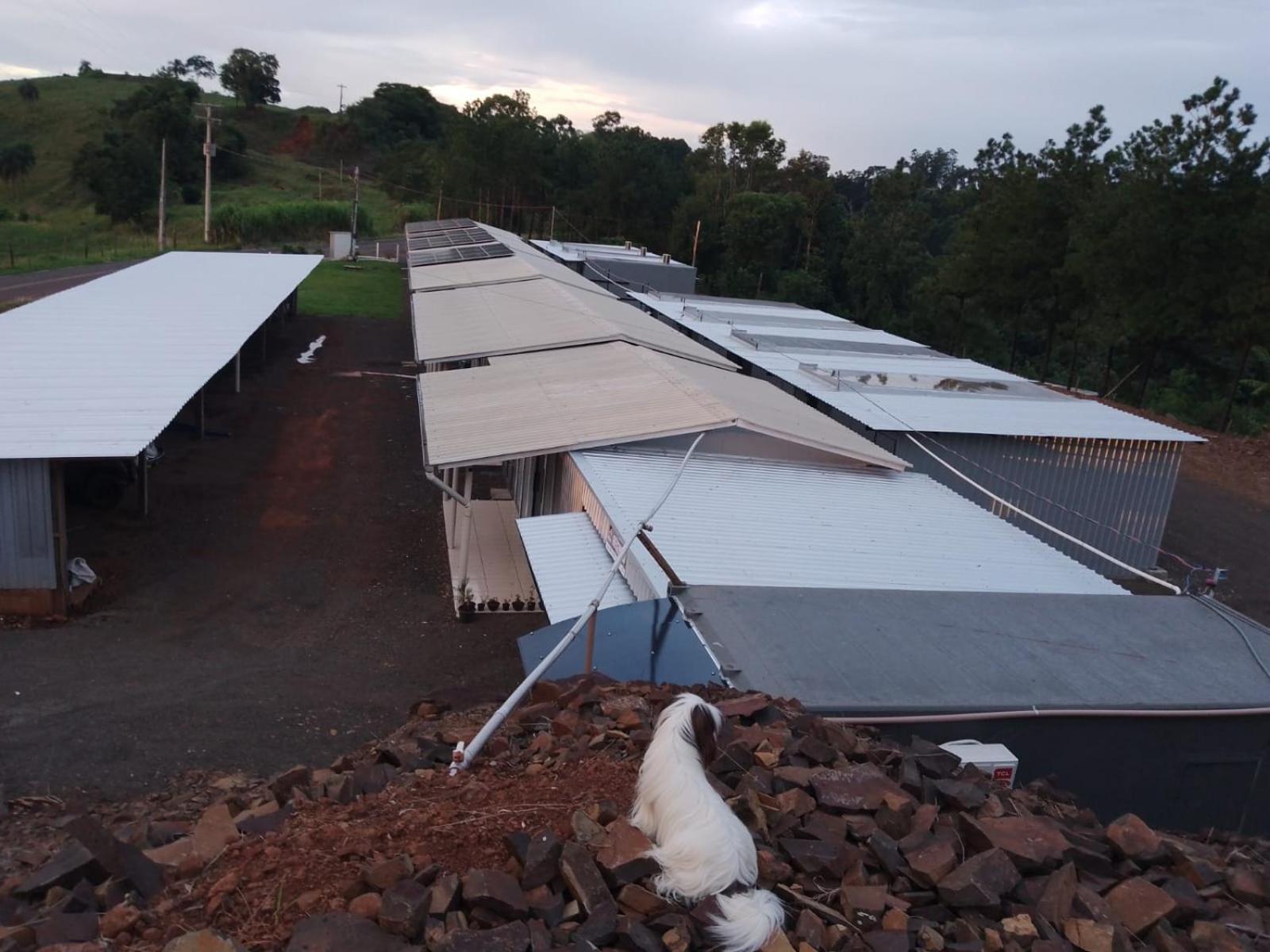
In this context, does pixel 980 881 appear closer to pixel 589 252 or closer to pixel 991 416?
pixel 991 416

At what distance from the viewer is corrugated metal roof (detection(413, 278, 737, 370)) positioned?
53.4ft

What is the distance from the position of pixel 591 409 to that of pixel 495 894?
8.59 metres

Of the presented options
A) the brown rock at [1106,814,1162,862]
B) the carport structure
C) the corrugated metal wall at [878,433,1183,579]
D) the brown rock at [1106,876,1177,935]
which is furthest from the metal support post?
the brown rock at [1106,876,1177,935]

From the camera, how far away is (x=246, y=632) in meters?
10.4

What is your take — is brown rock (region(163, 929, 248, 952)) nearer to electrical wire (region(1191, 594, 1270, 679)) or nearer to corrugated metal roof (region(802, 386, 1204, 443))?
electrical wire (region(1191, 594, 1270, 679))

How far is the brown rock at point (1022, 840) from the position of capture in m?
4.13

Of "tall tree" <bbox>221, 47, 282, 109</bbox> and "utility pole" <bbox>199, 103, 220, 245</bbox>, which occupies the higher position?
"tall tree" <bbox>221, 47, 282, 109</bbox>

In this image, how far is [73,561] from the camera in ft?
36.0

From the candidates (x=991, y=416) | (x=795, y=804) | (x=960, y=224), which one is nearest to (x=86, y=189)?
(x=960, y=224)

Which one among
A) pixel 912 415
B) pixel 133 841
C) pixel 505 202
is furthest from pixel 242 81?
pixel 133 841

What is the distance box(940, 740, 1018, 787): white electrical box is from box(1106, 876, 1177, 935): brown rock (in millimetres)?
1392

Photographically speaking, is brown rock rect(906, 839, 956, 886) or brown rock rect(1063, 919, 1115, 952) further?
brown rock rect(906, 839, 956, 886)

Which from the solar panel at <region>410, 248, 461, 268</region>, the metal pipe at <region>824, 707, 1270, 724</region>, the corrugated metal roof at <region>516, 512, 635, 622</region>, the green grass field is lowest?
the green grass field

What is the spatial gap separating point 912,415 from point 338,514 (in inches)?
326
